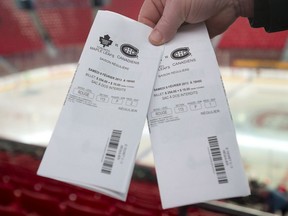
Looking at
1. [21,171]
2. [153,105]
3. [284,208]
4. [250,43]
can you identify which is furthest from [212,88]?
[250,43]

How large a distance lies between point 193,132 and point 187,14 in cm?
26

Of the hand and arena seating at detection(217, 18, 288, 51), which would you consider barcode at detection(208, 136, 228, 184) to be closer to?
the hand

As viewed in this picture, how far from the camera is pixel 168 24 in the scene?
759mm

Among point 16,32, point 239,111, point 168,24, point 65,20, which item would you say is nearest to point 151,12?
point 168,24

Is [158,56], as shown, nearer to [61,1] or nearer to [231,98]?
[231,98]

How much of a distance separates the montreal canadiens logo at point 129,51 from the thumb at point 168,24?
4cm

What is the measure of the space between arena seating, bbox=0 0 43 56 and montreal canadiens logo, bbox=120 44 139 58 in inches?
295

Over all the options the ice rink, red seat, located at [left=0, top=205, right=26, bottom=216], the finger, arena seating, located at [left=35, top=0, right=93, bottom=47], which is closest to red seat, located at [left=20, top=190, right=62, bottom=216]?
red seat, located at [left=0, top=205, right=26, bottom=216]

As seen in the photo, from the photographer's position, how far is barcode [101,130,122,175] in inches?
24.5

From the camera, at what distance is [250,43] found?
23.6ft

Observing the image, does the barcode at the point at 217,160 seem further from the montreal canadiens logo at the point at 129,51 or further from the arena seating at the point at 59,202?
the arena seating at the point at 59,202

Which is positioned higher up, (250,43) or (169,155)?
(250,43)

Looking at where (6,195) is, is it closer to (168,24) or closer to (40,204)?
(40,204)

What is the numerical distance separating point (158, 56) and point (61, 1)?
723 cm
